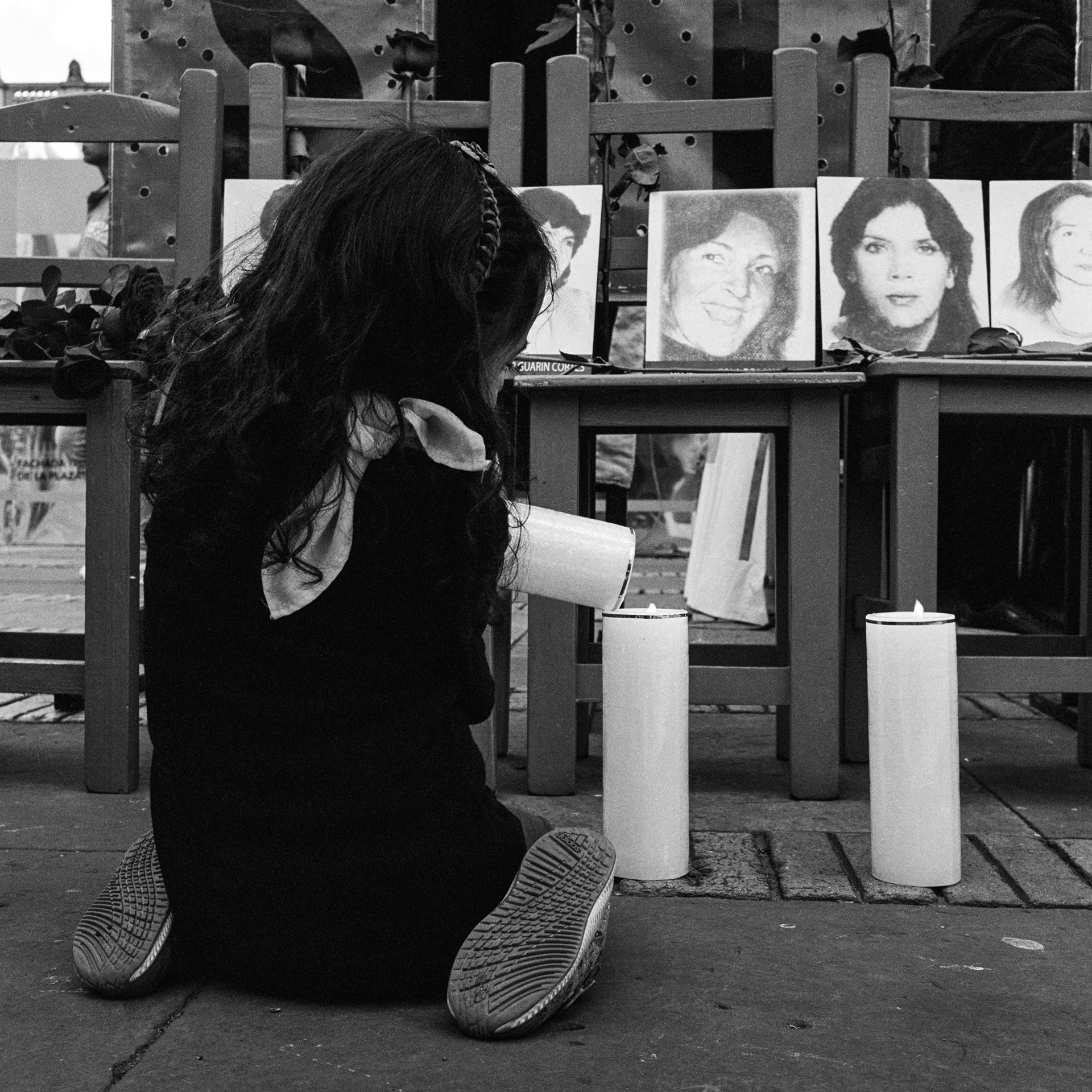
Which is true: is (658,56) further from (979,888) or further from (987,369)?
(979,888)

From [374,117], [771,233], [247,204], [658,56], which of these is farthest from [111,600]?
[658,56]

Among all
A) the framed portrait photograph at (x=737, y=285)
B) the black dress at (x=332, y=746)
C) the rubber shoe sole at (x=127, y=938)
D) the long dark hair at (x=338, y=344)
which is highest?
the framed portrait photograph at (x=737, y=285)

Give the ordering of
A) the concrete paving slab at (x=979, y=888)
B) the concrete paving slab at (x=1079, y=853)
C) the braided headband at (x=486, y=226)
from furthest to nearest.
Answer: the concrete paving slab at (x=1079, y=853)
the concrete paving slab at (x=979, y=888)
the braided headband at (x=486, y=226)

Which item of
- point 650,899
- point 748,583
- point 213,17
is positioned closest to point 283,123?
→ point 213,17

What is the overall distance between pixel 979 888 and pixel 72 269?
2.02 metres

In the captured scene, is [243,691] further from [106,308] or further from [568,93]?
[568,93]

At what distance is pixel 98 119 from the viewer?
2.62 m

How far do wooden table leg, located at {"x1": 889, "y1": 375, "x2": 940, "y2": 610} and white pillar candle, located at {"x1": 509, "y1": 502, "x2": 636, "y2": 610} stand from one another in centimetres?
60

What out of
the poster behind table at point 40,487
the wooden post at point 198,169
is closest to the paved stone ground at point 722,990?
the wooden post at point 198,169

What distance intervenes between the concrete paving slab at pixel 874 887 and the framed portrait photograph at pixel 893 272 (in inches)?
39.6

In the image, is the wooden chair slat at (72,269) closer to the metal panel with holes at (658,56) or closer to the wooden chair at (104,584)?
the wooden chair at (104,584)

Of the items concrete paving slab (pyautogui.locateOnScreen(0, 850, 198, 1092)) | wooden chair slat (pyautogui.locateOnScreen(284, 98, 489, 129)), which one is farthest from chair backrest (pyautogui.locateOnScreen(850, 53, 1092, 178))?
concrete paving slab (pyautogui.locateOnScreen(0, 850, 198, 1092))

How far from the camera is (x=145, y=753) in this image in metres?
2.75

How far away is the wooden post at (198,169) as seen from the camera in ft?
8.48
